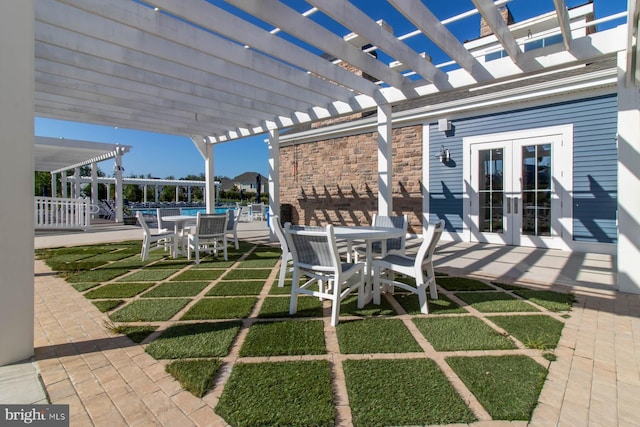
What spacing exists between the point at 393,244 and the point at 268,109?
376 cm

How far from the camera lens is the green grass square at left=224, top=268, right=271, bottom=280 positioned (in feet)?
14.9

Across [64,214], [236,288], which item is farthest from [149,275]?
[64,214]

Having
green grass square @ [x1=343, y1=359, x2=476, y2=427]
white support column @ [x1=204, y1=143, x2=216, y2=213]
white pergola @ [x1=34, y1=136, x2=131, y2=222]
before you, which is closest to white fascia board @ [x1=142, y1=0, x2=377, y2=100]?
green grass square @ [x1=343, y1=359, x2=476, y2=427]

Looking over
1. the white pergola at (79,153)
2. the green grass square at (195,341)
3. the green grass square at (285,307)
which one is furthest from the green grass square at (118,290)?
the white pergola at (79,153)

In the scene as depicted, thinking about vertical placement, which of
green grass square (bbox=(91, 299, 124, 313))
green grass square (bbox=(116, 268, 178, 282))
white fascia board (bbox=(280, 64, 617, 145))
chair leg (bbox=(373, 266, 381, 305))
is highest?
white fascia board (bbox=(280, 64, 617, 145))

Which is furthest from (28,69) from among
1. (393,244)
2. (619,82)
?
(619,82)

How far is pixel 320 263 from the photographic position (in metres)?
3.01

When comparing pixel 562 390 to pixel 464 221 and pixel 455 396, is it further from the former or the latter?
pixel 464 221

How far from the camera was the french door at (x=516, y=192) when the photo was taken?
6.44 metres

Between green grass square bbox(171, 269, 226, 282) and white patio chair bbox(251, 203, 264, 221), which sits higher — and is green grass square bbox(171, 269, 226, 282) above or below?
below

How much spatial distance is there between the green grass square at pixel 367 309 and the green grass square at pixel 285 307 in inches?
10.2

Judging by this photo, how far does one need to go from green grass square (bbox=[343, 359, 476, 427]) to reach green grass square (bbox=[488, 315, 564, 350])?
3.01ft

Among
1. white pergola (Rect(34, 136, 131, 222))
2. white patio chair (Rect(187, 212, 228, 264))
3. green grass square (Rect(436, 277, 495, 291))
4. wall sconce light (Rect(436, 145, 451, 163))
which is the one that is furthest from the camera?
white pergola (Rect(34, 136, 131, 222))

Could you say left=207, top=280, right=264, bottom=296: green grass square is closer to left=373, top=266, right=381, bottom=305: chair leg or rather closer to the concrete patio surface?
the concrete patio surface
